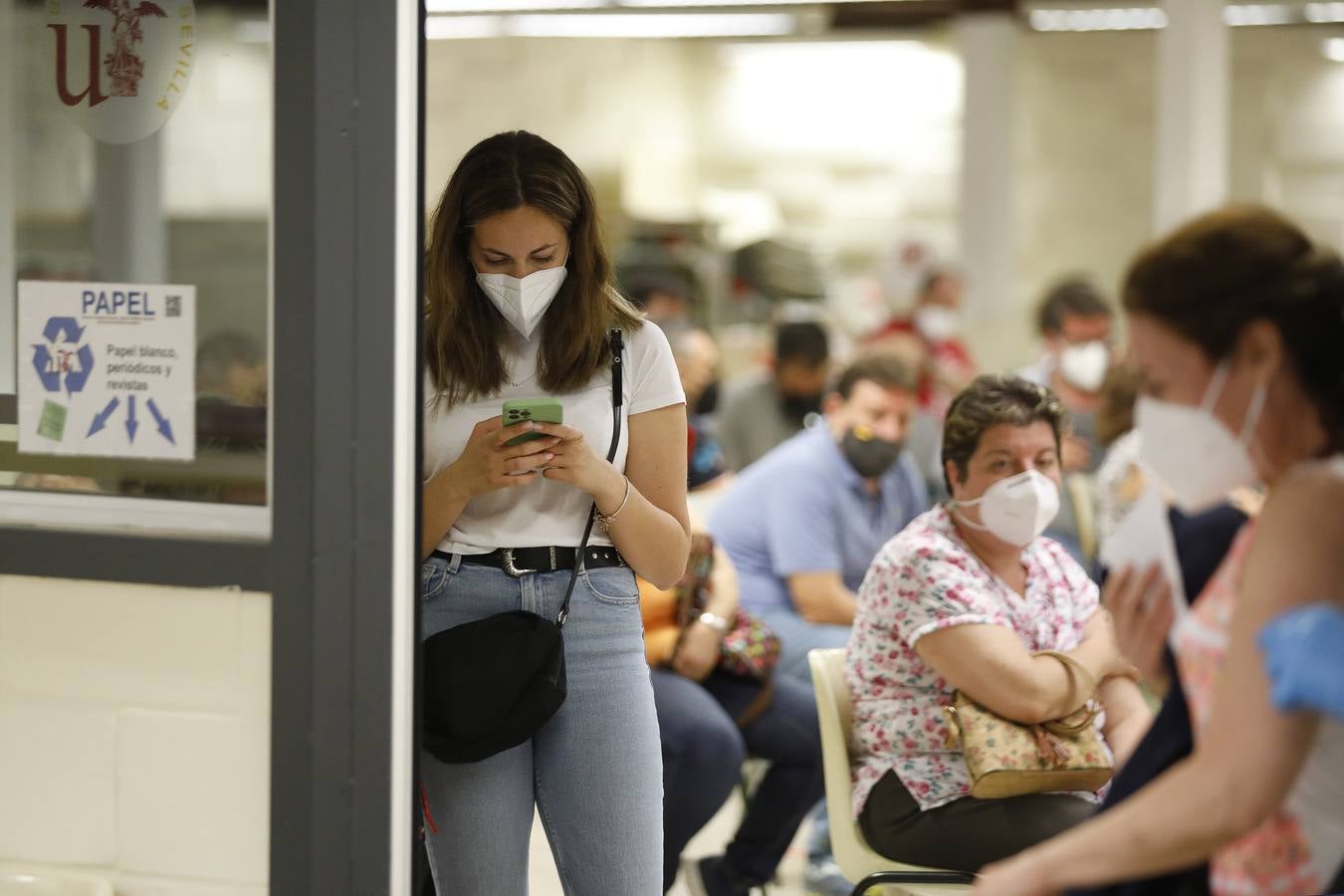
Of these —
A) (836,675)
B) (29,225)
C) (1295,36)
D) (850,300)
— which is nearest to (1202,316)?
(836,675)

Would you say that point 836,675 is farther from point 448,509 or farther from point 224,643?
point 224,643

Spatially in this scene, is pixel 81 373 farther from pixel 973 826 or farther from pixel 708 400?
pixel 708 400

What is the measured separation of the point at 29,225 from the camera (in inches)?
88.9

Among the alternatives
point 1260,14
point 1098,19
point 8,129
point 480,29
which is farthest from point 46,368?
point 1260,14

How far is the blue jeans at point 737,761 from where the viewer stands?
9.68ft

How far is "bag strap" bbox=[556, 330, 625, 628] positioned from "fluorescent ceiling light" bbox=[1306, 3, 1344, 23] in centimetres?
827

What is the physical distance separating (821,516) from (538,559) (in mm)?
1897

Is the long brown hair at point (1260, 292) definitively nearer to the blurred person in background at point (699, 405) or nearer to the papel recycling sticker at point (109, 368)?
the papel recycling sticker at point (109, 368)

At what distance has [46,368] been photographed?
2074 mm

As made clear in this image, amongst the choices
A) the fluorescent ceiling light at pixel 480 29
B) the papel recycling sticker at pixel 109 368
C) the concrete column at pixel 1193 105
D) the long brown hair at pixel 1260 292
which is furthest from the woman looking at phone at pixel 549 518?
the fluorescent ceiling light at pixel 480 29

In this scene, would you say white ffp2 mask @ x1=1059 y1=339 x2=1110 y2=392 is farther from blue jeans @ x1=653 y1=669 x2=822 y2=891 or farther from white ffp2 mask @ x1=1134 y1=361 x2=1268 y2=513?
white ffp2 mask @ x1=1134 y1=361 x2=1268 y2=513

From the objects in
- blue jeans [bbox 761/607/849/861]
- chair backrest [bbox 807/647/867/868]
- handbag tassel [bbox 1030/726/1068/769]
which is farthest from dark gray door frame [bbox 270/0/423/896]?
blue jeans [bbox 761/607/849/861]

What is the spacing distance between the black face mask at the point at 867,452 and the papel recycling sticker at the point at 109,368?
2107 millimetres

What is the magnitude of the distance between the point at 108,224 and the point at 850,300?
7350 millimetres
